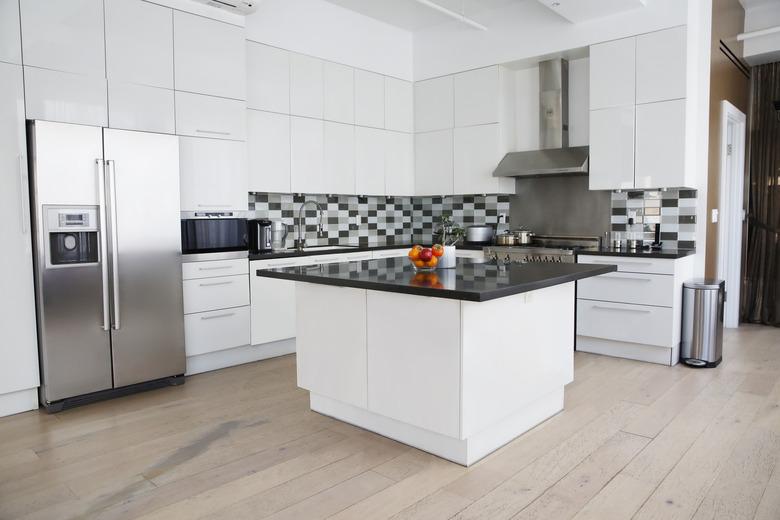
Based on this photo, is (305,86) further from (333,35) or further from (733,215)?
(733,215)

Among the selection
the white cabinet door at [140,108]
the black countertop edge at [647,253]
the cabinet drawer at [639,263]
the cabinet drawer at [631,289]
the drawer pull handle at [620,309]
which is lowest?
the drawer pull handle at [620,309]

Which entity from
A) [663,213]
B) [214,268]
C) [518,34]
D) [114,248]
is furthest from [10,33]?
[663,213]

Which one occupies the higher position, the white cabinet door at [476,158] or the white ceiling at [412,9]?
the white ceiling at [412,9]

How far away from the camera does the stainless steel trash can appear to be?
4332mm

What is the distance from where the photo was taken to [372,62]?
230 inches

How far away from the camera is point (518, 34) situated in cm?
537

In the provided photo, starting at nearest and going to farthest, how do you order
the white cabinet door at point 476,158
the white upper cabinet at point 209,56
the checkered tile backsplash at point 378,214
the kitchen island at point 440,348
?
the kitchen island at point 440,348 < the white upper cabinet at point 209,56 < the checkered tile backsplash at point 378,214 < the white cabinet door at point 476,158

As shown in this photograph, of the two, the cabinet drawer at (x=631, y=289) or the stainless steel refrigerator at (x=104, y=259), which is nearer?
the stainless steel refrigerator at (x=104, y=259)

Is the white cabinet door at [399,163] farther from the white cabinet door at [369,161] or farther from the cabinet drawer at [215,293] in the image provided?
the cabinet drawer at [215,293]

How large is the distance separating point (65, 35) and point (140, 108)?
579 mm

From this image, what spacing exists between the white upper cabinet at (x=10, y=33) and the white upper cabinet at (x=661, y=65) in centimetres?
435

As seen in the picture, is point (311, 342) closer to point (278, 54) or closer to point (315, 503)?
point (315, 503)

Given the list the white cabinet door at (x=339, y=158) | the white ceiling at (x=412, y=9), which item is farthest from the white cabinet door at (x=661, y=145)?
the white cabinet door at (x=339, y=158)

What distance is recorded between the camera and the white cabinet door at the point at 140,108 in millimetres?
3695
